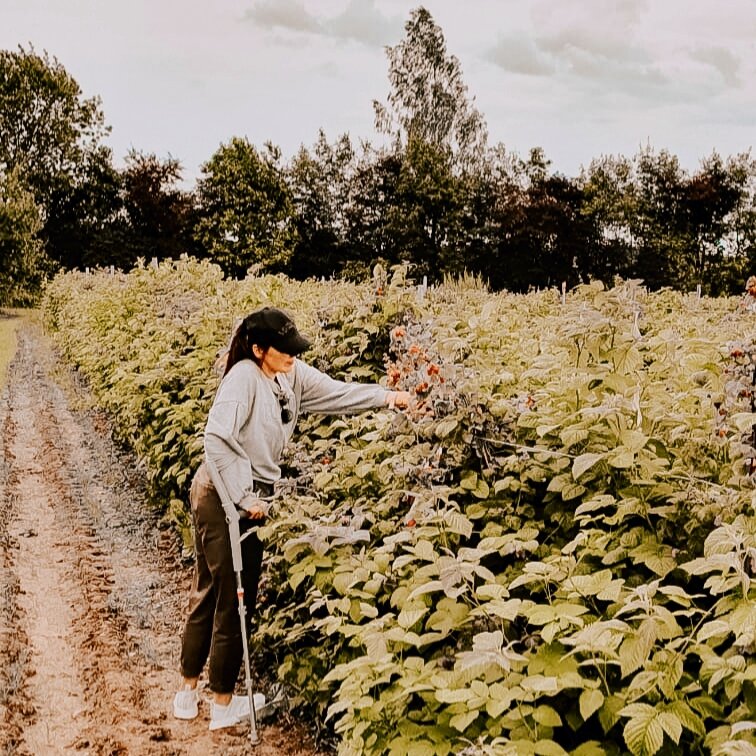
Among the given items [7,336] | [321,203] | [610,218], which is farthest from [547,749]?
[321,203]

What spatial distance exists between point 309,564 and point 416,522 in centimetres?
54

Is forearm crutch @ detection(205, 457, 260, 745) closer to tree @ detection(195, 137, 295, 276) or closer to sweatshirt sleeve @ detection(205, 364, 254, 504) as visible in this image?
sweatshirt sleeve @ detection(205, 364, 254, 504)

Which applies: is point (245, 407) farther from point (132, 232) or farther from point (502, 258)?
point (132, 232)

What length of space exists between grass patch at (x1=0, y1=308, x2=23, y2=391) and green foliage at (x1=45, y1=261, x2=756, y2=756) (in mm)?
11336

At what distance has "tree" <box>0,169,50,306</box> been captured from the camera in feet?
87.5

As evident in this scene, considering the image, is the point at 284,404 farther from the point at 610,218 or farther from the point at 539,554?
the point at 610,218

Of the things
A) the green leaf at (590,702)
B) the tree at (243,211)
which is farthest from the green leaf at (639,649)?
the tree at (243,211)

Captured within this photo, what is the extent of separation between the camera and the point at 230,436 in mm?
3674

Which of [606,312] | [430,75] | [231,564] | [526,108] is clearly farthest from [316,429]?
[526,108]

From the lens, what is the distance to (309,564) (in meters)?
3.57

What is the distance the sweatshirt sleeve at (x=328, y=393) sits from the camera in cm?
418

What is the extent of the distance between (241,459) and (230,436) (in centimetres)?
15

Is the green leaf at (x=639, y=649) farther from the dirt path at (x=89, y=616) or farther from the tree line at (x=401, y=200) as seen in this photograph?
the tree line at (x=401, y=200)

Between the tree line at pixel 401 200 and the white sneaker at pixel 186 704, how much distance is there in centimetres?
3311
